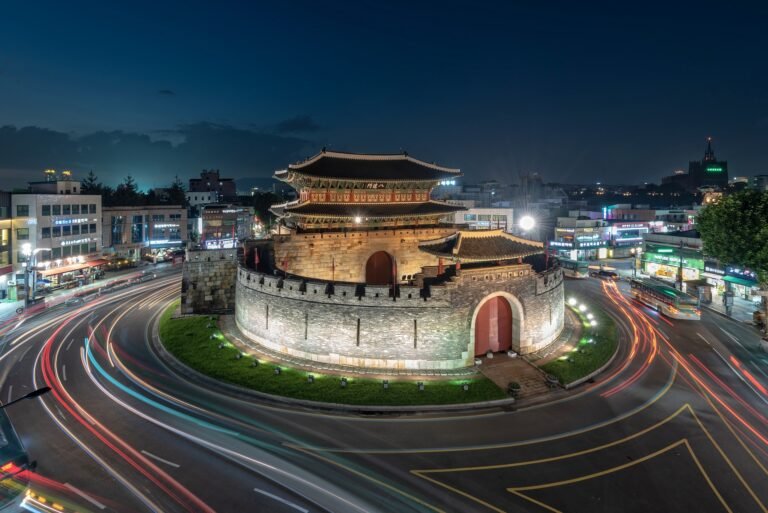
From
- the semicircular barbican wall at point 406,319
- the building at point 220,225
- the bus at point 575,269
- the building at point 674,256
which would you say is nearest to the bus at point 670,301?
the building at point 674,256

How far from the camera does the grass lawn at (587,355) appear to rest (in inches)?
875

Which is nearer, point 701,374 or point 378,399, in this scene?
point 378,399

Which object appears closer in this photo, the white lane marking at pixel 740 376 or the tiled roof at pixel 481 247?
the white lane marking at pixel 740 376

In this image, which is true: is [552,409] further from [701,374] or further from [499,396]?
[701,374]

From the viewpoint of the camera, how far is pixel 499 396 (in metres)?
19.7

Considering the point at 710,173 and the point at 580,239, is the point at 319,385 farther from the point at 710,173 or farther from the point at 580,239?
the point at 710,173

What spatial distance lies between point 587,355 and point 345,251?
18.5 m

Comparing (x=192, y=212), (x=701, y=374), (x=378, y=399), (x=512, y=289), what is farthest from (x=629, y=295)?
(x=192, y=212)

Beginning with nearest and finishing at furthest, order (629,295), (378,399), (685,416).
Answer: (685,416), (378,399), (629,295)

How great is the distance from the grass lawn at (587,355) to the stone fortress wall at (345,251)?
13.8 m

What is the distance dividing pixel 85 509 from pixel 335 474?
7678mm

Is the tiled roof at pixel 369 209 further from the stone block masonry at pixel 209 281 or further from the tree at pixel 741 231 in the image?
the tree at pixel 741 231

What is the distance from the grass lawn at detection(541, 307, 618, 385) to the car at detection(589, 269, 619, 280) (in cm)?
2212

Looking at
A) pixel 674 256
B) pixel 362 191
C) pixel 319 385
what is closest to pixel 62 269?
pixel 362 191
